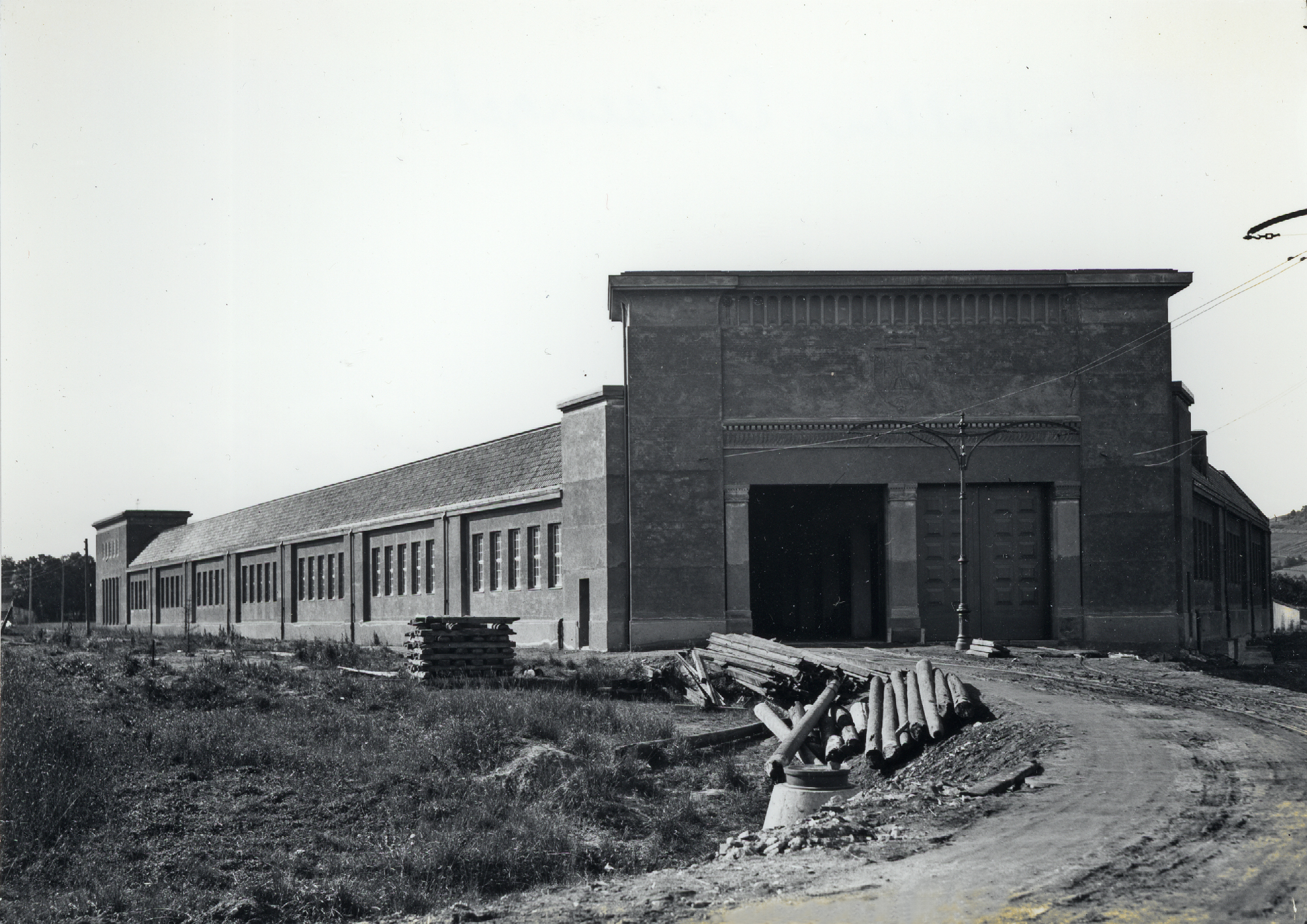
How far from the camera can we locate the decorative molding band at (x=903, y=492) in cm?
2967

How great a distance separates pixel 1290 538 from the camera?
10750cm

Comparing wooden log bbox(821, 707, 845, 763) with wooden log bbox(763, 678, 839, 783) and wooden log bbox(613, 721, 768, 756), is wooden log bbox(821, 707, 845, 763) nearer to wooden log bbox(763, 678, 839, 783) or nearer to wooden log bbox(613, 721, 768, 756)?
wooden log bbox(763, 678, 839, 783)

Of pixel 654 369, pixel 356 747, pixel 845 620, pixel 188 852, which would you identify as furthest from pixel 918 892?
pixel 845 620

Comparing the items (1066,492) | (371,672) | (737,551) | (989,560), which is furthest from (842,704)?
(1066,492)

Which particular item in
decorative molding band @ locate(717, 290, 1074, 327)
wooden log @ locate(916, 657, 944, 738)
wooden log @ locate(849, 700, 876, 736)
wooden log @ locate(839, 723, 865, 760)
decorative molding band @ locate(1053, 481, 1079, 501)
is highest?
decorative molding band @ locate(717, 290, 1074, 327)

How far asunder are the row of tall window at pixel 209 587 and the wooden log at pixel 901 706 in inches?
1950

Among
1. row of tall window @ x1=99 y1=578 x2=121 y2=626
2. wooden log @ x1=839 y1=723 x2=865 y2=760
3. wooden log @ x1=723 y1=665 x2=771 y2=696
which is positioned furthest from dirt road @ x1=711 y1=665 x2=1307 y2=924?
row of tall window @ x1=99 y1=578 x2=121 y2=626

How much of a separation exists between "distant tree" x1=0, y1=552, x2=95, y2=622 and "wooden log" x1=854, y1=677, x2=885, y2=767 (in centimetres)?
9896

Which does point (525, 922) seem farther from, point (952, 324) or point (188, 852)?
point (952, 324)

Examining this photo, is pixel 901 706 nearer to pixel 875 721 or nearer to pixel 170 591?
pixel 875 721

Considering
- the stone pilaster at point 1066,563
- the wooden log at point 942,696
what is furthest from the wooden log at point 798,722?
the stone pilaster at point 1066,563

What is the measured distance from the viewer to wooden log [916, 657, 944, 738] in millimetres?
14859

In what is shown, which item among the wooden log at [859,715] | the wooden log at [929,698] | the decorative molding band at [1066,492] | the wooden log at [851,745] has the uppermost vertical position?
the decorative molding band at [1066,492]

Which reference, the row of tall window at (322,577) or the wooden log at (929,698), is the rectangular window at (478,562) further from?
the wooden log at (929,698)
